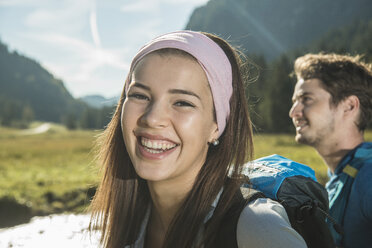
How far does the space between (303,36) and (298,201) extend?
177355 millimetres

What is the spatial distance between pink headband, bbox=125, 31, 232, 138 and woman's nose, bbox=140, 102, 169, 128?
1.09ft

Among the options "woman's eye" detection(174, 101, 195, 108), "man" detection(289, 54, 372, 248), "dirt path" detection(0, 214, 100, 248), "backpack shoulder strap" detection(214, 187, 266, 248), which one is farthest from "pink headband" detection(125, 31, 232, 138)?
"man" detection(289, 54, 372, 248)

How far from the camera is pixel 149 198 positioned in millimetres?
2570

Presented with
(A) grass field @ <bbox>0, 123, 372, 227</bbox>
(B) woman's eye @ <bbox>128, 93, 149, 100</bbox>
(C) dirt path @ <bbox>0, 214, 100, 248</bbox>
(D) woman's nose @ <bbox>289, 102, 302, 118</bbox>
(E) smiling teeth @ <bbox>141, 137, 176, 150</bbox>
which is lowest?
(A) grass field @ <bbox>0, 123, 372, 227</bbox>

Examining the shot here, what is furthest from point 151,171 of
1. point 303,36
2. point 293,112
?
point 303,36

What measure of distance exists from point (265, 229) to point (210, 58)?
1.02 metres

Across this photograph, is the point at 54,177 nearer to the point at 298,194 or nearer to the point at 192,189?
the point at 192,189

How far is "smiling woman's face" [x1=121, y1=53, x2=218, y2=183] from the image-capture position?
181cm

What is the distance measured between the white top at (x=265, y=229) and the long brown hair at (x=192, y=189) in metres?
0.24

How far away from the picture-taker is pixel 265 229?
1.36 metres

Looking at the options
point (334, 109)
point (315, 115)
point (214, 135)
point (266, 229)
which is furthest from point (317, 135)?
point (266, 229)

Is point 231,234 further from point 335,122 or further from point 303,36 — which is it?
point 303,36

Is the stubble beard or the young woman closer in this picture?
the young woman

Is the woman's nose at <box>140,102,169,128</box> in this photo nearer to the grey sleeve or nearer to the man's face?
the grey sleeve
